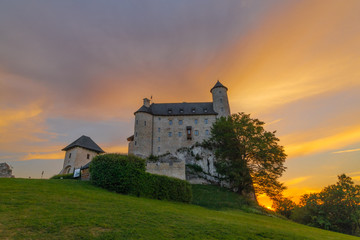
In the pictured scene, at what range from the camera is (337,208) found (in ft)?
124

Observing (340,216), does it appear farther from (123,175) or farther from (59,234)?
(59,234)

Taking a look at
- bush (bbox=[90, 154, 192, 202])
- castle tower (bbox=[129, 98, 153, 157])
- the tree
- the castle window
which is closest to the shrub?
bush (bbox=[90, 154, 192, 202])

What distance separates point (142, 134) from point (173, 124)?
336 inches

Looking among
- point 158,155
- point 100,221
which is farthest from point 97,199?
point 158,155

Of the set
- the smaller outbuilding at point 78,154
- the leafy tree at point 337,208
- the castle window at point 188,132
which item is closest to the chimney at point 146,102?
the castle window at point 188,132

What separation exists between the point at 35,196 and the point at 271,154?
32569 mm

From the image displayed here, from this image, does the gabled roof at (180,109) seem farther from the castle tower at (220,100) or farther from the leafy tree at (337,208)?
the leafy tree at (337,208)

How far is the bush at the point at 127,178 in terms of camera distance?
16656mm

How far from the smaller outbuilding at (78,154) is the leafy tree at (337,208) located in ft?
141

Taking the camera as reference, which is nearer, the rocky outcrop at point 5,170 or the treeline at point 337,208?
the rocky outcrop at point 5,170

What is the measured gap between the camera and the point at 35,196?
10758 millimetres

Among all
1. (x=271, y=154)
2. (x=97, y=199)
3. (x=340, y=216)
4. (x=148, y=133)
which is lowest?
(x=340, y=216)

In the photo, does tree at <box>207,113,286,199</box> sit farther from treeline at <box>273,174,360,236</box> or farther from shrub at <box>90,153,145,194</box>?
shrub at <box>90,153,145,194</box>

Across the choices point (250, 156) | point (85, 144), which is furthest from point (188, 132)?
point (85, 144)
